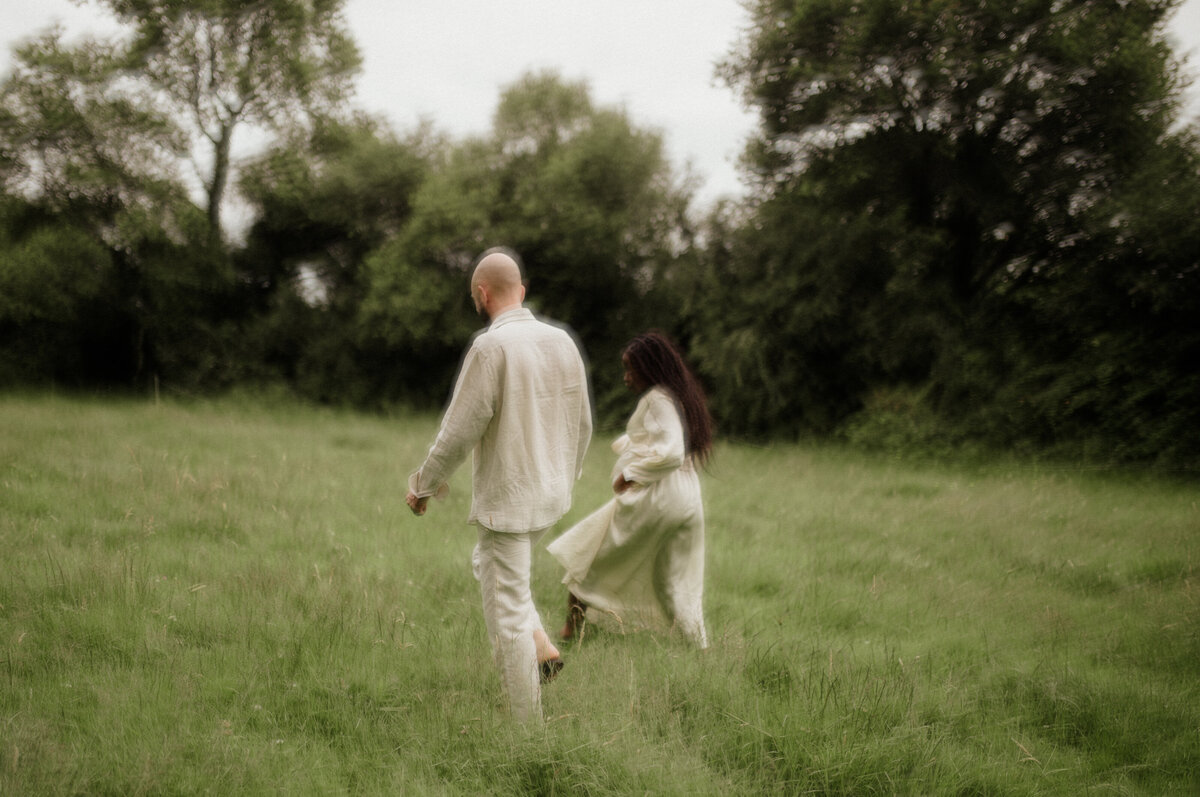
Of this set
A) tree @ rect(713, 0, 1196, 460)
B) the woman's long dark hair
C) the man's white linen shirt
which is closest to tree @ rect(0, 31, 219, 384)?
tree @ rect(713, 0, 1196, 460)

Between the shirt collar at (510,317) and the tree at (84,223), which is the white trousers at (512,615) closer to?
the shirt collar at (510,317)

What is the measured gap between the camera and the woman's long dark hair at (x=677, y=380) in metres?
4.66

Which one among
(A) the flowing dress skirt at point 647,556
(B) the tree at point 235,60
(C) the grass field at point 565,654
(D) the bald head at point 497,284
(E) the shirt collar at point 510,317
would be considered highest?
(B) the tree at point 235,60

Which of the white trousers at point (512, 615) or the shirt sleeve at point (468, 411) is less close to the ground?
the shirt sleeve at point (468, 411)

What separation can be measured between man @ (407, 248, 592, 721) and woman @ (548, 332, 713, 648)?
119cm

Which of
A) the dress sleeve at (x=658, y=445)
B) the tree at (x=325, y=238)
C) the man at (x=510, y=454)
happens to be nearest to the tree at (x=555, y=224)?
the tree at (x=325, y=238)

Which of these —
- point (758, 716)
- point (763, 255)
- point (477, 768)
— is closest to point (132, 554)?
point (477, 768)

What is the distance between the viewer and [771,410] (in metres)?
15.2

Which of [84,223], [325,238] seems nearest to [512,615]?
[325,238]

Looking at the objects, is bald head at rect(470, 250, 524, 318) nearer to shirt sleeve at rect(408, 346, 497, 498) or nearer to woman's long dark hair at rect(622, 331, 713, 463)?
shirt sleeve at rect(408, 346, 497, 498)

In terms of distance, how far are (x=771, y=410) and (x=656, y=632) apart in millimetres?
11138

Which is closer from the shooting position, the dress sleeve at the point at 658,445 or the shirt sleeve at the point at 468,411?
the shirt sleeve at the point at 468,411

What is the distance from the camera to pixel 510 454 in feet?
10.8

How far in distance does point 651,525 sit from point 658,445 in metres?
0.53
